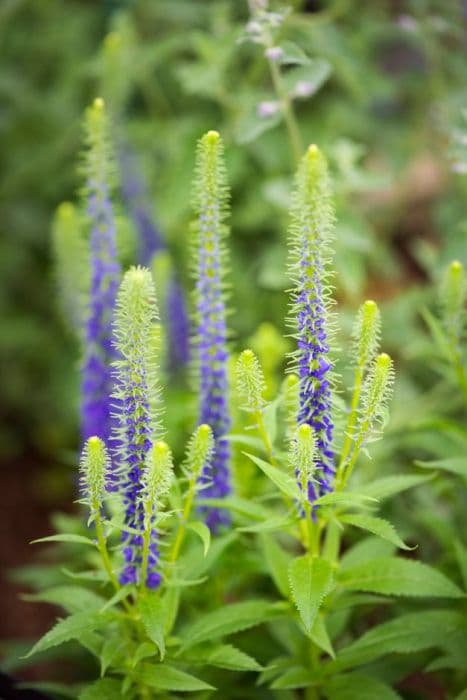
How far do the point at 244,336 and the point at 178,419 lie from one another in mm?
1511

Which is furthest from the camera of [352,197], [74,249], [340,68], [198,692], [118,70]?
[352,197]

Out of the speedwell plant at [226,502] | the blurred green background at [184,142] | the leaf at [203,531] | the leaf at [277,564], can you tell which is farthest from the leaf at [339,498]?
the blurred green background at [184,142]

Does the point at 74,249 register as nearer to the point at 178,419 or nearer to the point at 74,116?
the point at 178,419

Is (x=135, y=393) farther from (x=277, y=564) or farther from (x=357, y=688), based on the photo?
(x=357, y=688)

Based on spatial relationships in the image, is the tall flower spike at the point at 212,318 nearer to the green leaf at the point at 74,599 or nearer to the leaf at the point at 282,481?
the leaf at the point at 282,481

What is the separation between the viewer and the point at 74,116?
4.77 metres

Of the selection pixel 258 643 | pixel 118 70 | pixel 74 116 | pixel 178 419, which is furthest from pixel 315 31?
pixel 258 643

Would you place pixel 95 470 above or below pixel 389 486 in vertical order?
above

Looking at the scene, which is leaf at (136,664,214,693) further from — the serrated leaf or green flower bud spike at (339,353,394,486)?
green flower bud spike at (339,353,394,486)

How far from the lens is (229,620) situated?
7.18ft

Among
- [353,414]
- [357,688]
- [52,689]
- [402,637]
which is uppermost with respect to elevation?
[353,414]

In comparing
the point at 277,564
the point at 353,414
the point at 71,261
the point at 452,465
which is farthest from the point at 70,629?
the point at 71,261

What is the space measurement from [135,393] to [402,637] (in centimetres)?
100

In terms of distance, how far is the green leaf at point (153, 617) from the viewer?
6.25ft
